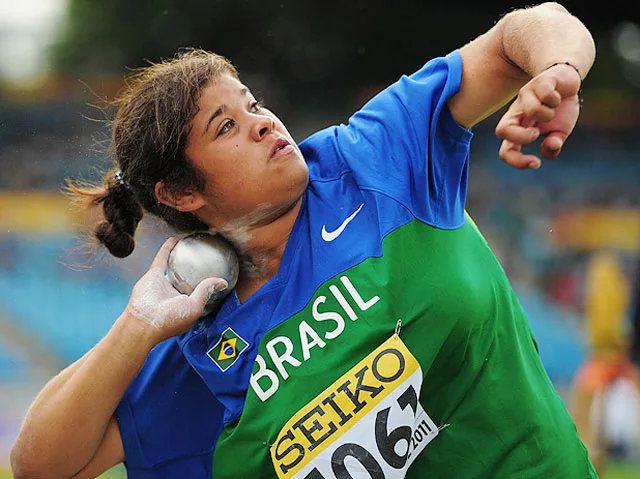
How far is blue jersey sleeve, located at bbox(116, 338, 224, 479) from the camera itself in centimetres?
248

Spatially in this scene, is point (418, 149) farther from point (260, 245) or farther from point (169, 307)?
point (169, 307)

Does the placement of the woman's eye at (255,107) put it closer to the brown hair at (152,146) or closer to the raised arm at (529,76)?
the brown hair at (152,146)

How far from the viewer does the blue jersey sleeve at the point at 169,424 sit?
97.7 inches

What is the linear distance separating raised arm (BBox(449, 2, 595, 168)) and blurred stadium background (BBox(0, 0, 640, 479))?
621cm

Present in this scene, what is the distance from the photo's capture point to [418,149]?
7.68 ft

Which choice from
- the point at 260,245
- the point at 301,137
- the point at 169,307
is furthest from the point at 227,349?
the point at 301,137

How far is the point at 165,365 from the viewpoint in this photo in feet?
8.37

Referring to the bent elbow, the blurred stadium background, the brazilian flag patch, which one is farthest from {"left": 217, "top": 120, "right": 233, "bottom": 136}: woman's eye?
the blurred stadium background

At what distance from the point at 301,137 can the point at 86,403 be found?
11.4m

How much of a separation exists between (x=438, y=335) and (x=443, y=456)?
36cm

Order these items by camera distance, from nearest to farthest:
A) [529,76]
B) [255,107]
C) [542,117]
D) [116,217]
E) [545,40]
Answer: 1. [542,117]
2. [545,40]
3. [529,76]
4. [255,107]
5. [116,217]

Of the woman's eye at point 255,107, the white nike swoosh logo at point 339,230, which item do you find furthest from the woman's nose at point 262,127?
the white nike swoosh logo at point 339,230

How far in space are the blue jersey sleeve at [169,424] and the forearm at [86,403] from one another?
3.9 inches

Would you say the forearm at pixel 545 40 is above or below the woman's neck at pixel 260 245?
above
